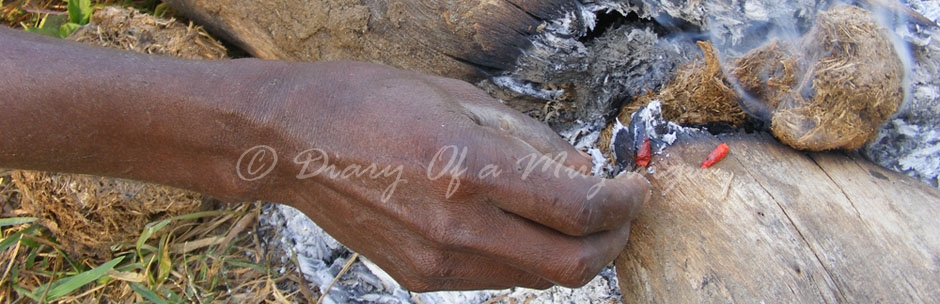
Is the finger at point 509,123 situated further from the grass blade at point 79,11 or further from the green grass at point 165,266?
the grass blade at point 79,11

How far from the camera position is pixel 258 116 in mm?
1329

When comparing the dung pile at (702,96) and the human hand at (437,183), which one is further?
the dung pile at (702,96)

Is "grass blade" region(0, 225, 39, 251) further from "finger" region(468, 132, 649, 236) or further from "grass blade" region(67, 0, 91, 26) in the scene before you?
"finger" region(468, 132, 649, 236)

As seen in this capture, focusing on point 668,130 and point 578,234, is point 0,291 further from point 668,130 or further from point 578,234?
point 668,130

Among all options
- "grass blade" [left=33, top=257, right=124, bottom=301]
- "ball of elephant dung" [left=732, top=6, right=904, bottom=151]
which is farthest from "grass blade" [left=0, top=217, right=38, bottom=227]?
"ball of elephant dung" [left=732, top=6, right=904, bottom=151]

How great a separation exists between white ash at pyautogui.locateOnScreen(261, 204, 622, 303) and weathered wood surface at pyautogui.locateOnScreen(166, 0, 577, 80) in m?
0.56

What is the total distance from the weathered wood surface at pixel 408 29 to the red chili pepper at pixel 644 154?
0.37m

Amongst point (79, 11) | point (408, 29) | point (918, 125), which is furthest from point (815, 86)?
point (79, 11)

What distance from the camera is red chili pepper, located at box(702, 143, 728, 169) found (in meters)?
1.54

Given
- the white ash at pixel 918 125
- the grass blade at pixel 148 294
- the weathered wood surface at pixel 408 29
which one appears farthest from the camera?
the grass blade at pixel 148 294

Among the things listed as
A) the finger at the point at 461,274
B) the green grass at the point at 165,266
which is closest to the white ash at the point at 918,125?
the finger at the point at 461,274

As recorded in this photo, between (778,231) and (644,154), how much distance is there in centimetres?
33

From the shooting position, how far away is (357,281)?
6.83 ft

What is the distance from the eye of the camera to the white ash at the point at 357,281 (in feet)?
6.13
